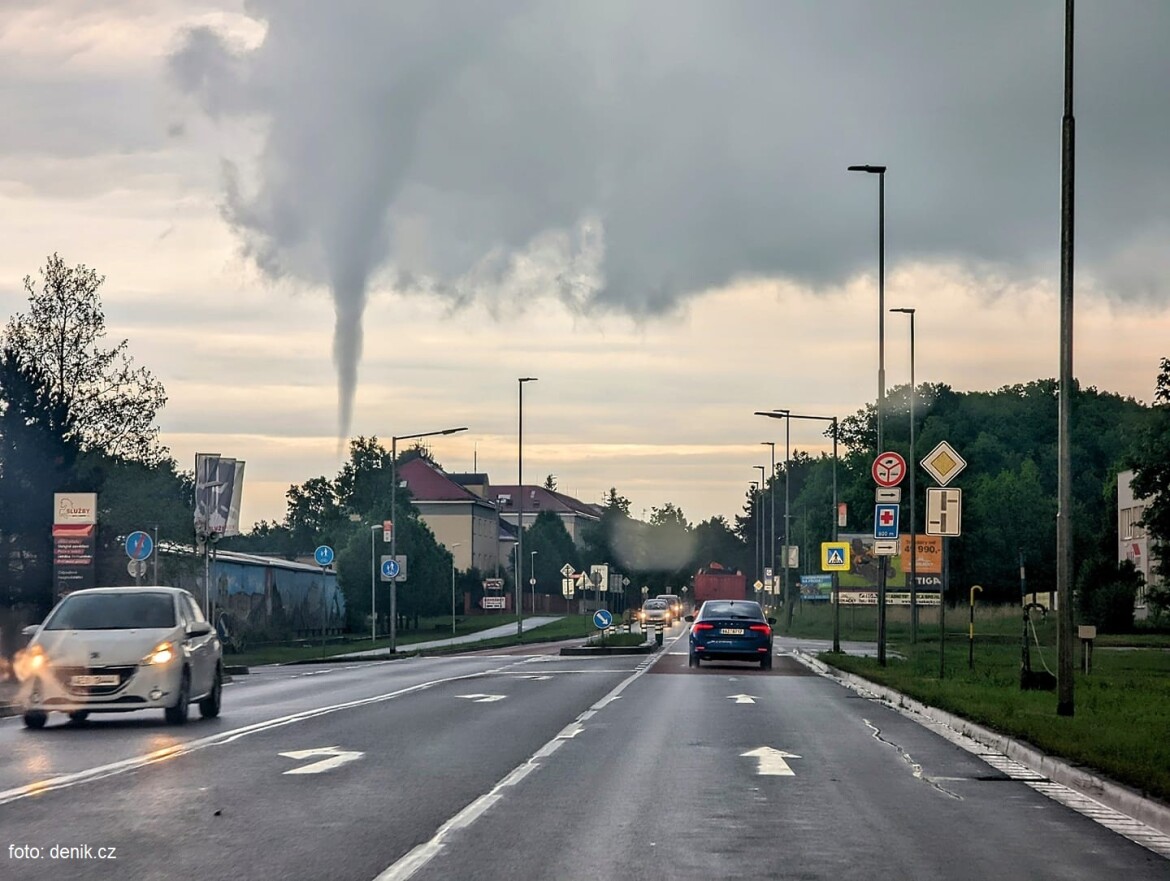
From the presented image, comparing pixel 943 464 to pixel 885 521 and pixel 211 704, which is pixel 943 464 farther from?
pixel 211 704

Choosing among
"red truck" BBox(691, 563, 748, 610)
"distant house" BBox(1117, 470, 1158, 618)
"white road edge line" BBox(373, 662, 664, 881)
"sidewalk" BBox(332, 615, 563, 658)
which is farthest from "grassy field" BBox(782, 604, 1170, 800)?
"red truck" BBox(691, 563, 748, 610)

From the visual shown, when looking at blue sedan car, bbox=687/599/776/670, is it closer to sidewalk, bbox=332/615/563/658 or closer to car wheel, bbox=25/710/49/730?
car wheel, bbox=25/710/49/730

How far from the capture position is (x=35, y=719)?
19203 millimetres

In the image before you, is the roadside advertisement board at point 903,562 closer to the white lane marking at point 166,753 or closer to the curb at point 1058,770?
the curb at point 1058,770

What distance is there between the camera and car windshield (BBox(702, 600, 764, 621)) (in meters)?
37.5

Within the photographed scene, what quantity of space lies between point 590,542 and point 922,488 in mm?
86723

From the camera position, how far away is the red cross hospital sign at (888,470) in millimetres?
34750

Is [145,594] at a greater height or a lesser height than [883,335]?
lesser

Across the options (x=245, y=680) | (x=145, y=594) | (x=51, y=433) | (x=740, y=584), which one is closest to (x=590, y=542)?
(x=740, y=584)

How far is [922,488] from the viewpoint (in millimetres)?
95812

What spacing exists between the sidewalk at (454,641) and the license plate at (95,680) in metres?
36.7

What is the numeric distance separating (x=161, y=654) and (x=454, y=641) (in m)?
63.8

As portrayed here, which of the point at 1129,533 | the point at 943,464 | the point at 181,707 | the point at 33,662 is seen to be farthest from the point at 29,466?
the point at 1129,533

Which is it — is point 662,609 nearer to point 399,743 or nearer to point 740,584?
point 740,584
